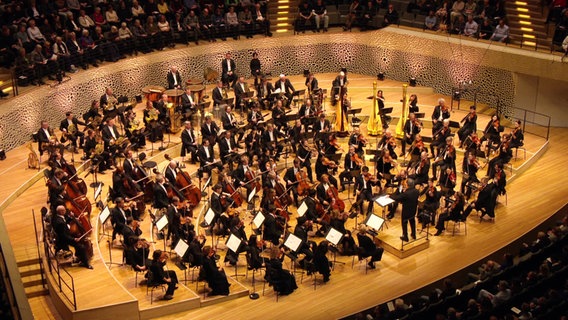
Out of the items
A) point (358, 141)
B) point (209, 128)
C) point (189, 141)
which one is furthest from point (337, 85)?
point (189, 141)

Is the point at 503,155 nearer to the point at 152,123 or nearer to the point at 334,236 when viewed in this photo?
the point at 334,236

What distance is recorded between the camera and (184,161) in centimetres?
2095

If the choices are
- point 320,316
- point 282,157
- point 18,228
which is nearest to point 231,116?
point 282,157

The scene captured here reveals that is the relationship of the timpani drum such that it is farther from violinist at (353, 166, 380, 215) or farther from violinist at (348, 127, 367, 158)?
violinist at (353, 166, 380, 215)

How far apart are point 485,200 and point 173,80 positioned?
9.61m

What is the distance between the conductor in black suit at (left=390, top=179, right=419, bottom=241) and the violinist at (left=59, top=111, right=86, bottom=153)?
26.1 feet

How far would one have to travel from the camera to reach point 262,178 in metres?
18.7

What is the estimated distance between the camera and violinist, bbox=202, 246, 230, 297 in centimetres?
1533

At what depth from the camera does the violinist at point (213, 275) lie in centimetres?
1533

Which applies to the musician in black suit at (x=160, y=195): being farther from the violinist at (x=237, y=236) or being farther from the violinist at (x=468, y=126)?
the violinist at (x=468, y=126)

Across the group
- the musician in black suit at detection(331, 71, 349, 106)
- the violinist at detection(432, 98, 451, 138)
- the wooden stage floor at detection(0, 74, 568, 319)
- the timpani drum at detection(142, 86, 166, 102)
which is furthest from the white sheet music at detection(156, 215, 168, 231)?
the musician in black suit at detection(331, 71, 349, 106)

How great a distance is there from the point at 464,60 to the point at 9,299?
15.0 meters

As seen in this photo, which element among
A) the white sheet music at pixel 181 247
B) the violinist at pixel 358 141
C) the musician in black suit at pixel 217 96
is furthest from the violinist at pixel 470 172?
the musician in black suit at pixel 217 96

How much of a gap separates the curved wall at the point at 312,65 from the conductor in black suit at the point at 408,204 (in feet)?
23.9
